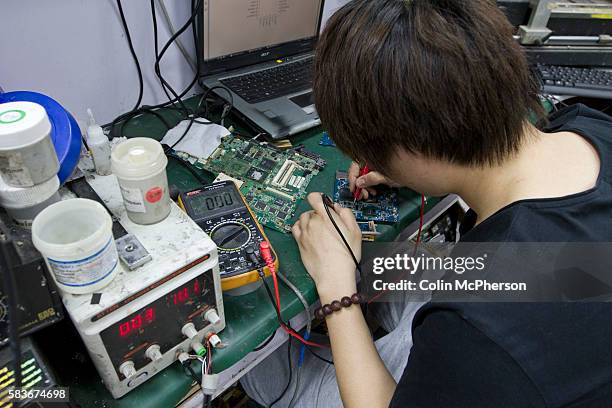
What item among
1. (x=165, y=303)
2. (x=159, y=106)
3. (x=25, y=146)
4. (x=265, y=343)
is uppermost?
(x=25, y=146)

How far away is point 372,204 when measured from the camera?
1.00m

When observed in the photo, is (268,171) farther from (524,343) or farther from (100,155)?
(524,343)

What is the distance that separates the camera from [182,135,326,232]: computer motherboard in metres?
0.97

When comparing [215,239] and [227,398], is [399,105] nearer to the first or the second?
[215,239]

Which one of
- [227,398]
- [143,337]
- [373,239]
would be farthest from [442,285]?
[227,398]

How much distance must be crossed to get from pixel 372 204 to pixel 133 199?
0.55 meters

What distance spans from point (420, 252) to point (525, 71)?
0.57 m

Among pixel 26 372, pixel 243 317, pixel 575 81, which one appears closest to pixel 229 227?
pixel 243 317

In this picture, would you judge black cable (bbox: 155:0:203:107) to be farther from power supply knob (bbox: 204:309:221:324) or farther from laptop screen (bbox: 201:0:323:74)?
power supply knob (bbox: 204:309:221:324)

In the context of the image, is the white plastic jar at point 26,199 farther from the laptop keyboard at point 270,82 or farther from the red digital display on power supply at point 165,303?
the laptop keyboard at point 270,82

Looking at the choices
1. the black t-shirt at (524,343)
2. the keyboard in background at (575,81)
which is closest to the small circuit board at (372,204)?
the black t-shirt at (524,343)

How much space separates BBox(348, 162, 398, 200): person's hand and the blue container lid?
1.85 ft

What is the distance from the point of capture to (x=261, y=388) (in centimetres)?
109

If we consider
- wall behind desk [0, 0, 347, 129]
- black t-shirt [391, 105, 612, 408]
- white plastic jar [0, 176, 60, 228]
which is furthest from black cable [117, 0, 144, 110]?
black t-shirt [391, 105, 612, 408]
